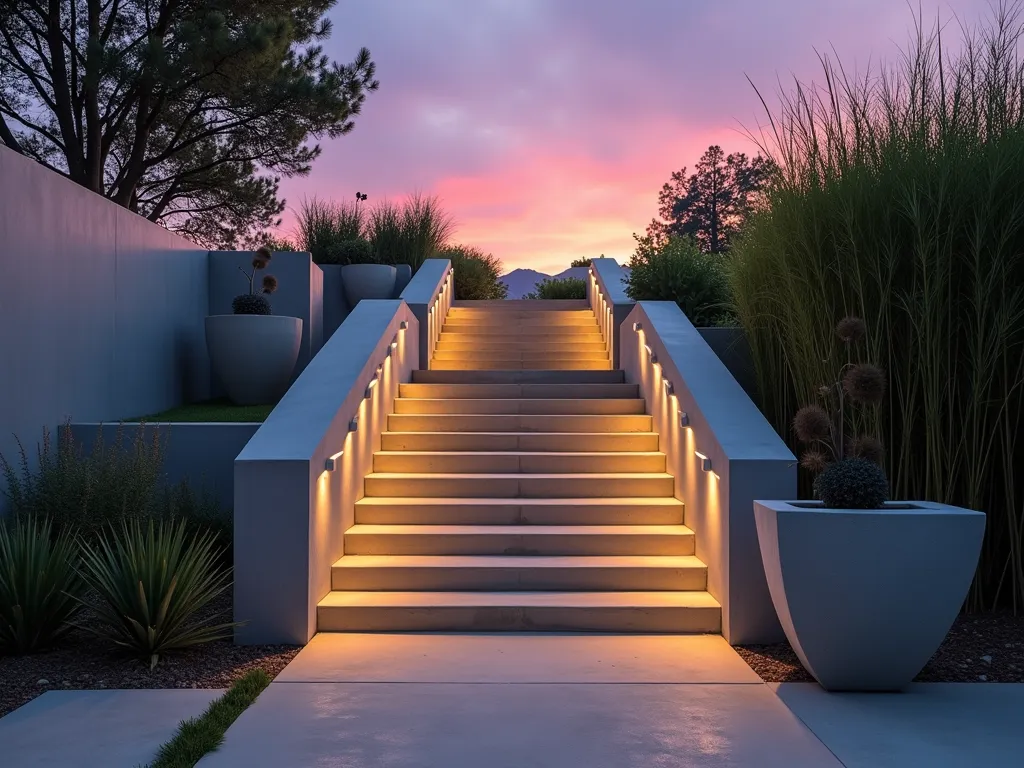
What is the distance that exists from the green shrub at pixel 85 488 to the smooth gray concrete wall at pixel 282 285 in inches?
153

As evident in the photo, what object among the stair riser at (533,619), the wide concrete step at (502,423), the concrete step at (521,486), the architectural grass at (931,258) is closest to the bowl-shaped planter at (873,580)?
the stair riser at (533,619)

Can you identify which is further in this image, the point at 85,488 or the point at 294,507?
the point at 85,488

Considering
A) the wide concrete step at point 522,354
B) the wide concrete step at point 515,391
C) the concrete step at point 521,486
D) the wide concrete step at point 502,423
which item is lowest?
the concrete step at point 521,486

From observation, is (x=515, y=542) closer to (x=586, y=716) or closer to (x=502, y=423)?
(x=502, y=423)

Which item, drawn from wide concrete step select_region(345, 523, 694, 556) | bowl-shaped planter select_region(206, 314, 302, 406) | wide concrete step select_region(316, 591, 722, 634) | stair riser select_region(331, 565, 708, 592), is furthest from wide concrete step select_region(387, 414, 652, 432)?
wide concrete step select_region(316, 591, 722, 634)

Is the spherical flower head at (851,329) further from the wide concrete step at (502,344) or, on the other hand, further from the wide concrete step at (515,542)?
the wide concrete step at (502,344)

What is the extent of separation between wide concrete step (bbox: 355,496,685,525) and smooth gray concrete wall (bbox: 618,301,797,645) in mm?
228

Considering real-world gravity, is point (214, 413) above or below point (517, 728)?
above

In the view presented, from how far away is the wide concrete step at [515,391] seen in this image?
748 cm

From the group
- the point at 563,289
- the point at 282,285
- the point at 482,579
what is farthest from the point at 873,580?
the point at 563,289

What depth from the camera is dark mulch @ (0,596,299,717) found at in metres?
3.89

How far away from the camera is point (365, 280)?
1233 centimetres

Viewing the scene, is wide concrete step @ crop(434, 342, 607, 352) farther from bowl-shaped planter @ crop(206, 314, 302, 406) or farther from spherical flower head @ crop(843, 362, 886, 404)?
spherical flower head @ crop(843, 362, 886, 404)

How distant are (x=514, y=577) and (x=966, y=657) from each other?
7.71 ft
